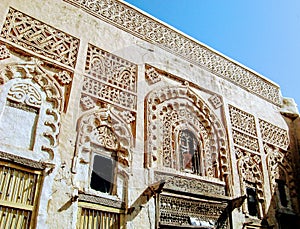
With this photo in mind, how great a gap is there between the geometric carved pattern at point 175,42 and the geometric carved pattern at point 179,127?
0.97 m

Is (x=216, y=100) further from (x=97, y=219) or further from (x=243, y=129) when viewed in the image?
(x=97, y=219)

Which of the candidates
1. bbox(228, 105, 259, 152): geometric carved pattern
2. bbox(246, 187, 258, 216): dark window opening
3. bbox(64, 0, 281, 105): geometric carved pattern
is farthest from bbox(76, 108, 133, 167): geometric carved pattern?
bbox(246, 187, 258, 216): dark window opening

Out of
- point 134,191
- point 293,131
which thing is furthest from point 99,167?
point 293,131

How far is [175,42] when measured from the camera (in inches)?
240

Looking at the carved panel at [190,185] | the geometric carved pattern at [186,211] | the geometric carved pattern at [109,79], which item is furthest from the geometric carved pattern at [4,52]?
the geometric carved pattern at [186,211]

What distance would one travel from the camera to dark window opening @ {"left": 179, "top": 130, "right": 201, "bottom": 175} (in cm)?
507

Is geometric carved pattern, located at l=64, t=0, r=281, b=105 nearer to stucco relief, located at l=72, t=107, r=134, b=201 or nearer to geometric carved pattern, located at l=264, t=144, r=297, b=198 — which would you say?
geometric carved pattern, located at l=264, t=144, r=297, b=198

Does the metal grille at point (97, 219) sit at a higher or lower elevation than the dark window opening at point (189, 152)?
lower

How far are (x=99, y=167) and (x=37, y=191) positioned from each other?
0.91 meters

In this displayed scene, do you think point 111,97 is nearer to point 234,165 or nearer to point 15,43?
point 15,43

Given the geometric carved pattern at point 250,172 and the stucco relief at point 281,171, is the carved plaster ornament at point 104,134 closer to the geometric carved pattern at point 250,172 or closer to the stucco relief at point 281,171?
the geometric carved pattern at point 250,172

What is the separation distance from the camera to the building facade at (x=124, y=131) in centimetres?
361

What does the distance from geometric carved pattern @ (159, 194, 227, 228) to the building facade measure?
2 cm

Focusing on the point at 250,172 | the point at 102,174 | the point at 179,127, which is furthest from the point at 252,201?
the point at 102,174
